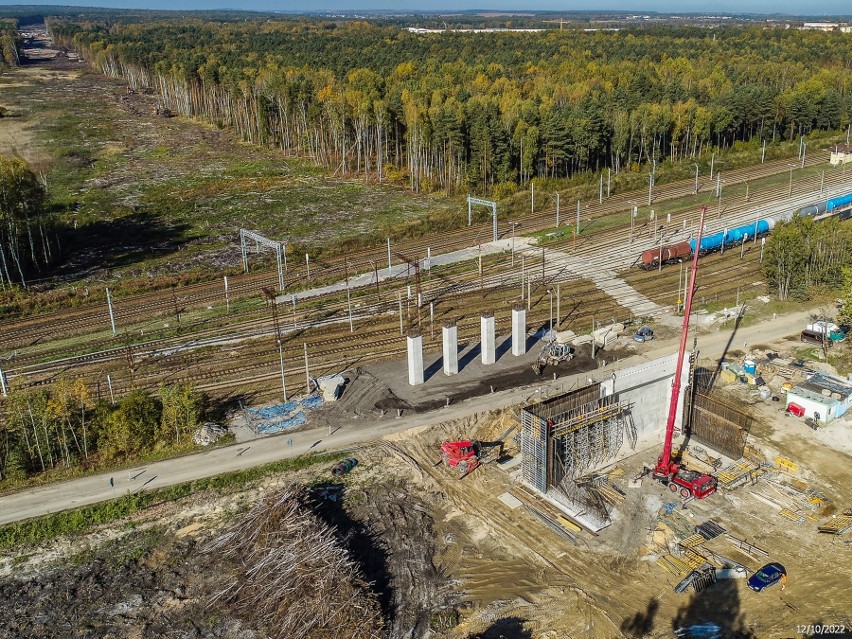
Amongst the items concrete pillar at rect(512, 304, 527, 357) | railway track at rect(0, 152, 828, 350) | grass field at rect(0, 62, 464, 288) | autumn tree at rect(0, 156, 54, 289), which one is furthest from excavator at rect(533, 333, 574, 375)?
autumn tree at rect(0, 156, 54, 289)

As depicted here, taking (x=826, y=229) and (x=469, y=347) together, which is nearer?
(x=469, y=347)

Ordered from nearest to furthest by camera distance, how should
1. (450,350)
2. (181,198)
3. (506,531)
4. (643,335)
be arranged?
(506,531) → (450,350) → (643,335) → (181,198)

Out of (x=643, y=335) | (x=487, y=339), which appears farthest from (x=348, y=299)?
(x=643, y=335)

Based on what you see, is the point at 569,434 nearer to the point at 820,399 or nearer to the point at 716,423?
the point at 716,423

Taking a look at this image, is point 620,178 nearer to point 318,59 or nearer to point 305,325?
point 305,325

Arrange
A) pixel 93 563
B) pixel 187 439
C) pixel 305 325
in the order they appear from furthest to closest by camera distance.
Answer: pixel 305 325
pixel 187 439
pixel 93 563

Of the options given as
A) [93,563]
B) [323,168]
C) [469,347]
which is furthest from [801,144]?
[93,563]
